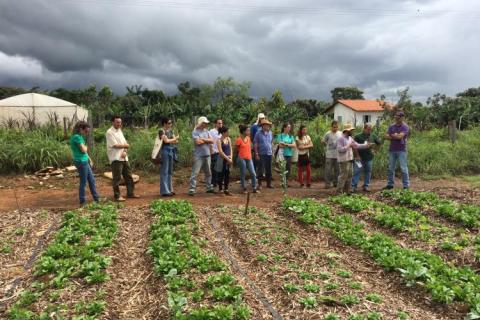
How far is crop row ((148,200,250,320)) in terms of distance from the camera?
3.87 m

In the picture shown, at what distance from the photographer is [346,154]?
9586mm

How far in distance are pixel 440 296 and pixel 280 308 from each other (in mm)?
1714

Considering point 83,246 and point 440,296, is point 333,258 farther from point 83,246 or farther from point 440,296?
point 83,246

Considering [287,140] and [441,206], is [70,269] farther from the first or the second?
[287,140]

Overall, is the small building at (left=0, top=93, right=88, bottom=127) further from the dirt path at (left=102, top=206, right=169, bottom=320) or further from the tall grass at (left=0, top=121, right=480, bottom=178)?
the dirt path at (left=102, top=206, right=169, bottom=320)

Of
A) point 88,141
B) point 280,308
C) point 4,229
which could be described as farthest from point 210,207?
point 88,141

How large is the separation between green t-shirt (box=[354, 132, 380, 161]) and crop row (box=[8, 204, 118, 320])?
6083mm

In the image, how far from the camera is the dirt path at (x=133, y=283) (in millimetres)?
4148

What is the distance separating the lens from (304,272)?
4980mm

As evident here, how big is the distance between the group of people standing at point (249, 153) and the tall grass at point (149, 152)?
8.84 ft

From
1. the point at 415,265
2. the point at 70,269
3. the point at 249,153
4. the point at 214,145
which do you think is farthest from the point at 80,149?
the point at 415,265

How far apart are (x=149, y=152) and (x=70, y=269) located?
798cm

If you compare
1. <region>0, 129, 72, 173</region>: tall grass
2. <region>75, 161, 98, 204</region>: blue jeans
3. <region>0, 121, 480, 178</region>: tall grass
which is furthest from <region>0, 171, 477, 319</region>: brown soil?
<region>0, 121, 480, 178</region>: tall grass

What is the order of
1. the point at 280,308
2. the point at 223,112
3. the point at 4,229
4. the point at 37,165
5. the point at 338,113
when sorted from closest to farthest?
the point at 280,308 < the point at 4,229 < the point at 37,165 < the point at 223,112 < the point at 338,113
